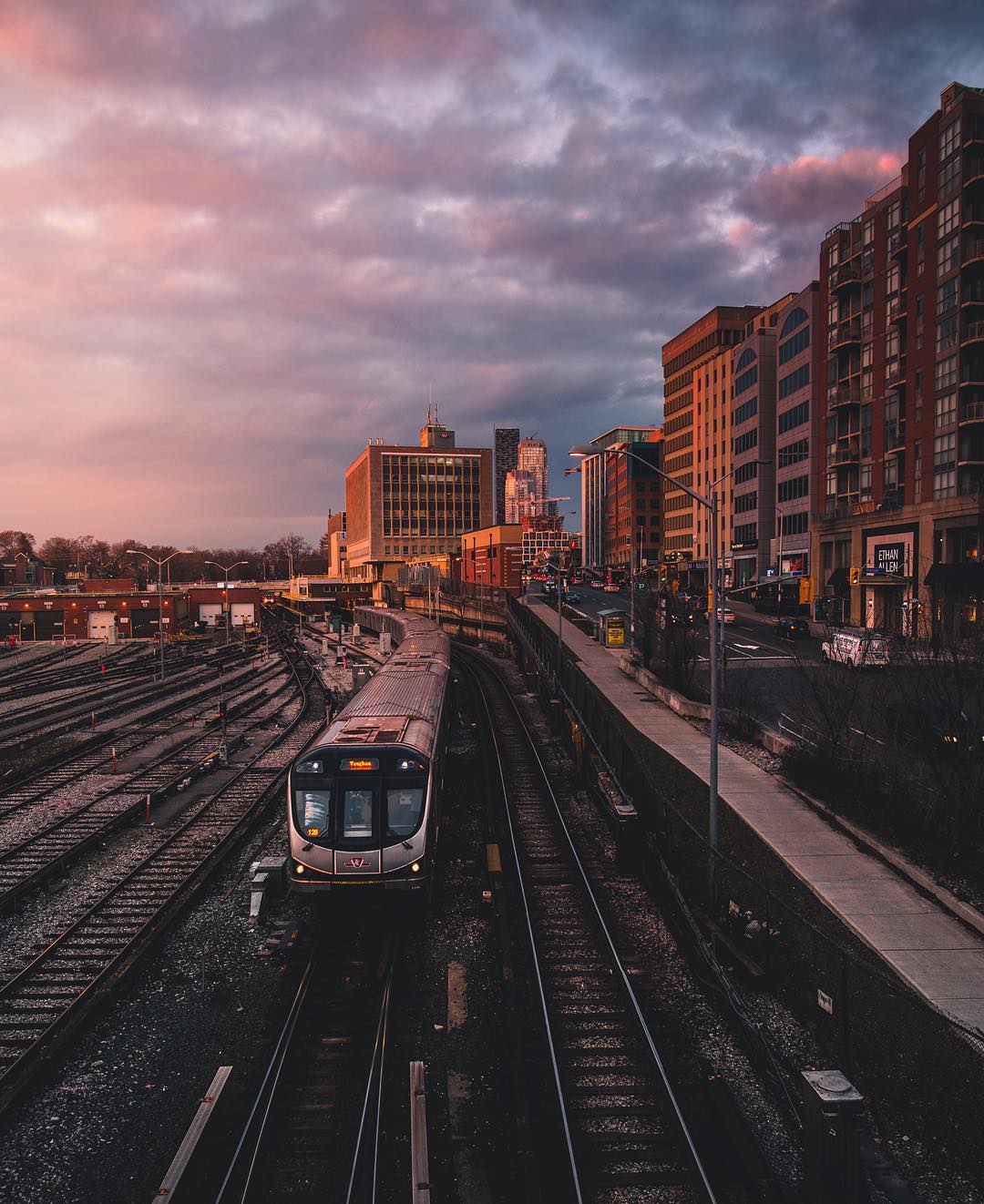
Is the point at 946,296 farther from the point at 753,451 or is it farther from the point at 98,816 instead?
the point at 98,816

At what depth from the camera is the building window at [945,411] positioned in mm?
47438

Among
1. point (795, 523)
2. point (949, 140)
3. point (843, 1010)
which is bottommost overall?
point (843, 1010)

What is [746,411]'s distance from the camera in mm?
81125

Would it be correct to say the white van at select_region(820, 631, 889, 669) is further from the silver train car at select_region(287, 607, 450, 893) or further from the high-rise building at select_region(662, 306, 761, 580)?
the high-rise building at select_region(662, 306, 761, 580)

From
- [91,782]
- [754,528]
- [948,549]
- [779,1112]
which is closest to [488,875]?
[779,1112]

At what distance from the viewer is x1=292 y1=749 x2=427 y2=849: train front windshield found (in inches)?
518

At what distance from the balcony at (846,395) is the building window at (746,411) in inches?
685

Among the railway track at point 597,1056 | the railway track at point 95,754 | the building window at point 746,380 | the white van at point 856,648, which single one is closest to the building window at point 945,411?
the white van at point 856,648

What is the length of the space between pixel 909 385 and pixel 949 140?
14.7 metres

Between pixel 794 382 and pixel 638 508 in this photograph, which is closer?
pixel 794 382

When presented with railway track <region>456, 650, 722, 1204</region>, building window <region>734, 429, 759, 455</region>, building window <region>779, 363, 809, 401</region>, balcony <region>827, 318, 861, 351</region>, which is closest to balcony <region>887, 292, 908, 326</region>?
balcony <region>827, 318, 861, 351</region>

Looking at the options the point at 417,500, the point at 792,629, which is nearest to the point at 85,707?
the point at 792,629

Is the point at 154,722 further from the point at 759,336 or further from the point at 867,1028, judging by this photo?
the point at 759,336

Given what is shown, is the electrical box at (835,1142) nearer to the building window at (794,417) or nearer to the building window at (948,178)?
the building window at (948,178)
